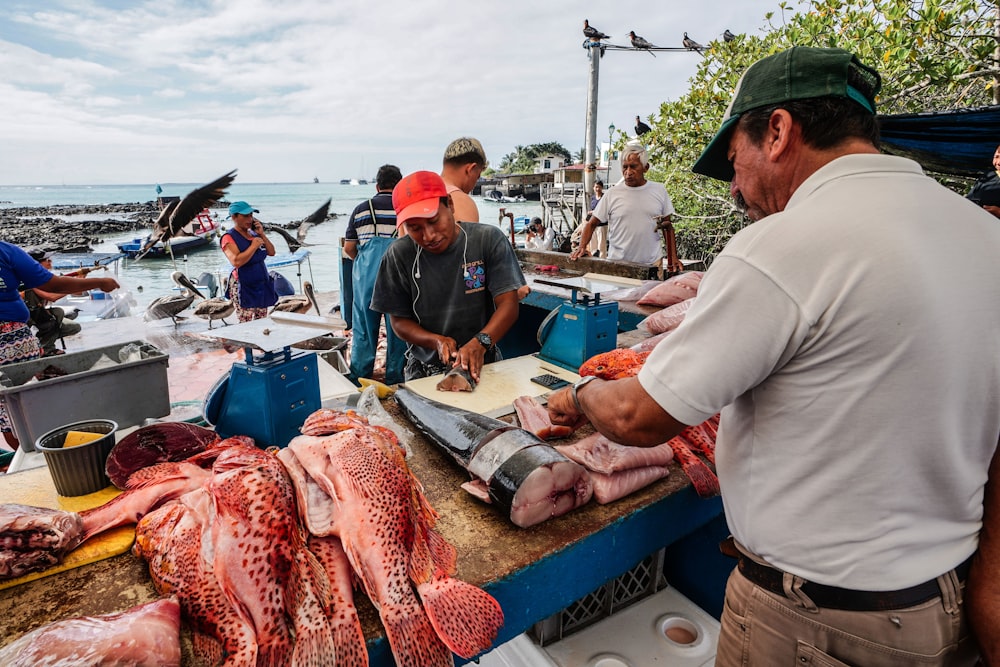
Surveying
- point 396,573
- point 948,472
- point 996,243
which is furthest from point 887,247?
point 396,573

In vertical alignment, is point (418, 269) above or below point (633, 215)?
below

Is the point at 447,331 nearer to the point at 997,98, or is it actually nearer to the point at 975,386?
the point at 975,386

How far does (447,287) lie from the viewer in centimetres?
334

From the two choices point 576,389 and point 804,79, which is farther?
point 576,389

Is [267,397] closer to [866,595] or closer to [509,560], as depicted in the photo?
[509,560]

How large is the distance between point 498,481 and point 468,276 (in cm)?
193

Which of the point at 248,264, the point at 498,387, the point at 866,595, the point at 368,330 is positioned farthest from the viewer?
the point at 248,264

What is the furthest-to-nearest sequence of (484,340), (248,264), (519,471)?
(248,264), (484,340), (519,471)

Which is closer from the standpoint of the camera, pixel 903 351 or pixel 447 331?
pixel 903 351

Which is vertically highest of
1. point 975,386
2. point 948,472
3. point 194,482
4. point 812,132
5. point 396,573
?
point 812,132

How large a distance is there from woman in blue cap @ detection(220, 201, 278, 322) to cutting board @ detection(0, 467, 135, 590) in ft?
16.7

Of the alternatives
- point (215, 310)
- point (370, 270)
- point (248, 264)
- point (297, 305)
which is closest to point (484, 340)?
point (370, 270)

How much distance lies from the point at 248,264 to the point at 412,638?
21.6 ft

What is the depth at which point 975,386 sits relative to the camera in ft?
3.50
